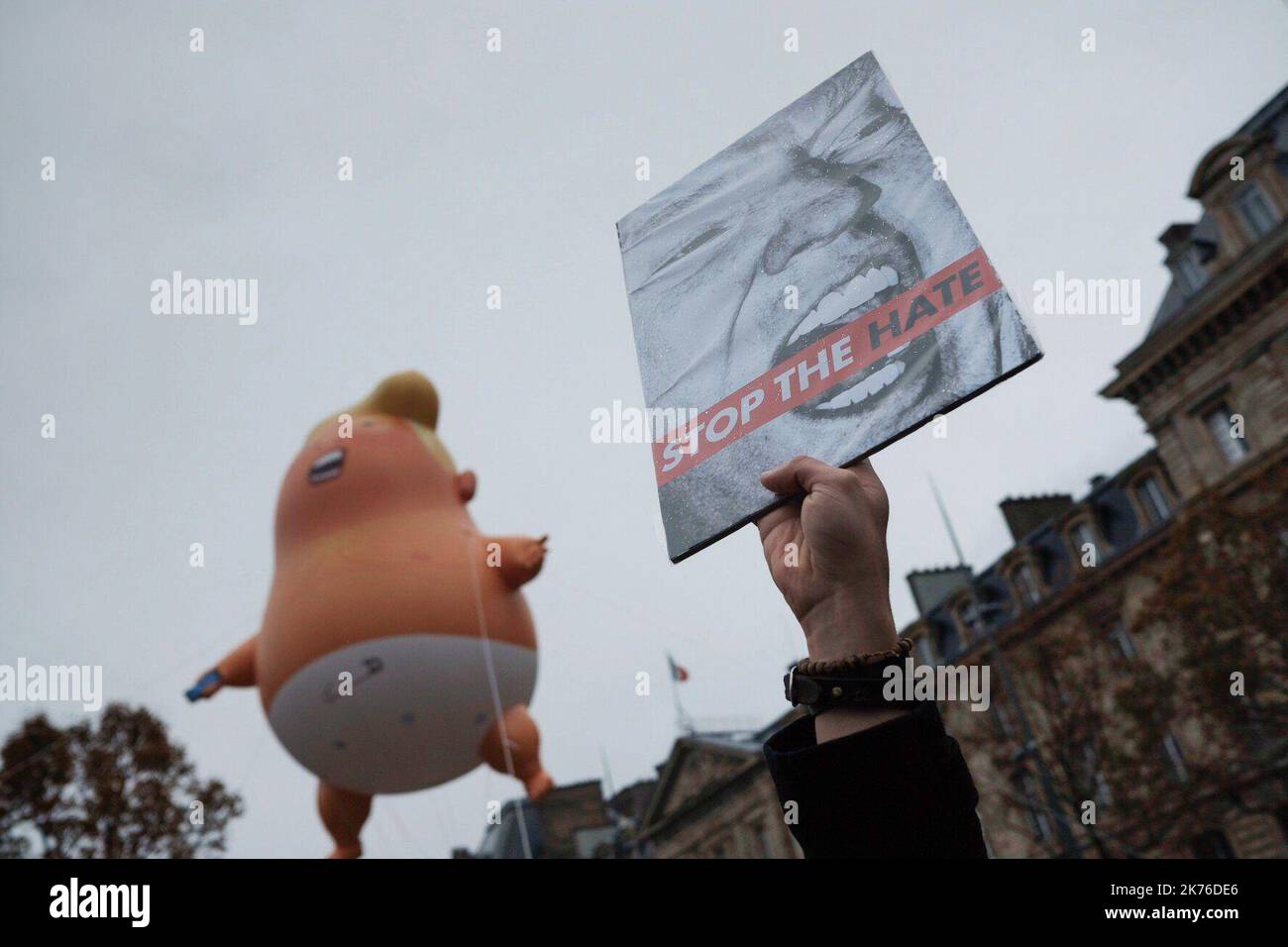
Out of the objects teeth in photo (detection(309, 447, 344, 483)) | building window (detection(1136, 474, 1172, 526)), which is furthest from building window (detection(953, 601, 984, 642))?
teeth in photo (detection(309, 447, 344, 483))

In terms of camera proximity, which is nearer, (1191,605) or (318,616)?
(318,616)

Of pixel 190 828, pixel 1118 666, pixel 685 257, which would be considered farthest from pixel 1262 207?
pixel 190 828

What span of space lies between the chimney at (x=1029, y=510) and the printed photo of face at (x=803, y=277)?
3915 cm

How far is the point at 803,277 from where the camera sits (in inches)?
104

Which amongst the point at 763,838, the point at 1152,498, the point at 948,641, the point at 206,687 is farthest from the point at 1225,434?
the point at 763,838

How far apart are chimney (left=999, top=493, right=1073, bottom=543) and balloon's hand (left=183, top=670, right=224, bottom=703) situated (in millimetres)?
33901

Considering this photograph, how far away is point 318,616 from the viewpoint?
29.6ft

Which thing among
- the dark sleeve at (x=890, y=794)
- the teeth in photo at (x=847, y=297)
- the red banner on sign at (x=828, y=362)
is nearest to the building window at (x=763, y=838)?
the red banner on sign at (x=828, y=362)

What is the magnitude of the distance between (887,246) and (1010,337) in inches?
18.2

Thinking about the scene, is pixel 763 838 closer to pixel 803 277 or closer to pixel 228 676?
pixel 228 676
